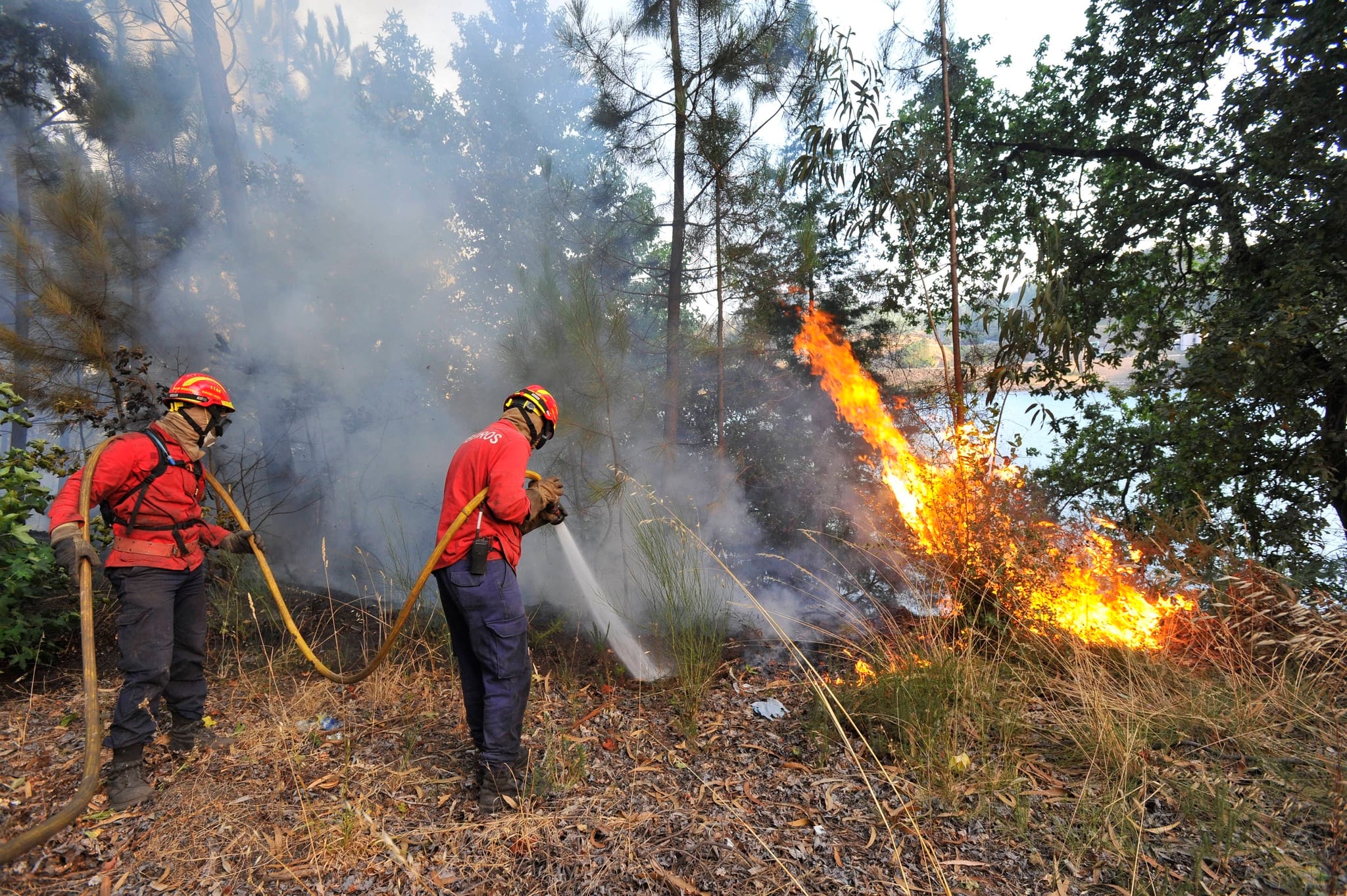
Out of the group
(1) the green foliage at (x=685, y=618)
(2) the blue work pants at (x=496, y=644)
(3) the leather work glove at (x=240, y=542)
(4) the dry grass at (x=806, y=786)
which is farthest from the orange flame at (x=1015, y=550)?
(3) the leather work glove at (x=240, y=542)

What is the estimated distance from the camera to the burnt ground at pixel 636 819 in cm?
278

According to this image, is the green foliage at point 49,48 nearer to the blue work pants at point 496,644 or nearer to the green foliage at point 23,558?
the green foliage at point 23,558

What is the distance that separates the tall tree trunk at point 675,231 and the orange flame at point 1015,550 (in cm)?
286

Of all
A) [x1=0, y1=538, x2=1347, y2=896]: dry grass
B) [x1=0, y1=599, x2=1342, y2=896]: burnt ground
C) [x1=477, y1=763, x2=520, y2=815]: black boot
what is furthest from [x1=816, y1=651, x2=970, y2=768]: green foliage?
[x1=477, y1=763, x2=520, y2=815]: black boot

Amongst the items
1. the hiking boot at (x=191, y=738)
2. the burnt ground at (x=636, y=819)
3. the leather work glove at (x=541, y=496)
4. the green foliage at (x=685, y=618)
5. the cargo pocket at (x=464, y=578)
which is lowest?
the burnt ground at (x=636, y=819)

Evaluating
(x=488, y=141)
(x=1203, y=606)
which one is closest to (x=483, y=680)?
(x=1203, y=606)

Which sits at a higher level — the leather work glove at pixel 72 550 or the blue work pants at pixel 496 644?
the leather work glove at pixel 72 550

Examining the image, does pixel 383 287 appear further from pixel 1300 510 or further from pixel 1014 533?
pixel 1300 510

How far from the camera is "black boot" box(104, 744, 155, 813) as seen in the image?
3.33 meters

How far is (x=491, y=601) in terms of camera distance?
11.0ft

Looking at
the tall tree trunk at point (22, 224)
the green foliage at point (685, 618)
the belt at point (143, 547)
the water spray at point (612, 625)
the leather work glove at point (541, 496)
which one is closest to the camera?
the belt at point (143, 547)

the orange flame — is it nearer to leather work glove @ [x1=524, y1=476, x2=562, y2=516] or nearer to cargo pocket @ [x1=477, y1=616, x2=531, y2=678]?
leather work glove @ [x1=524, y1=476, x2=562, y2=516]

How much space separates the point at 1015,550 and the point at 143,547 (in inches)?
216

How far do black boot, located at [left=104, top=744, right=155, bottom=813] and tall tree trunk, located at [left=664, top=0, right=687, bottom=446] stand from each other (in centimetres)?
517
